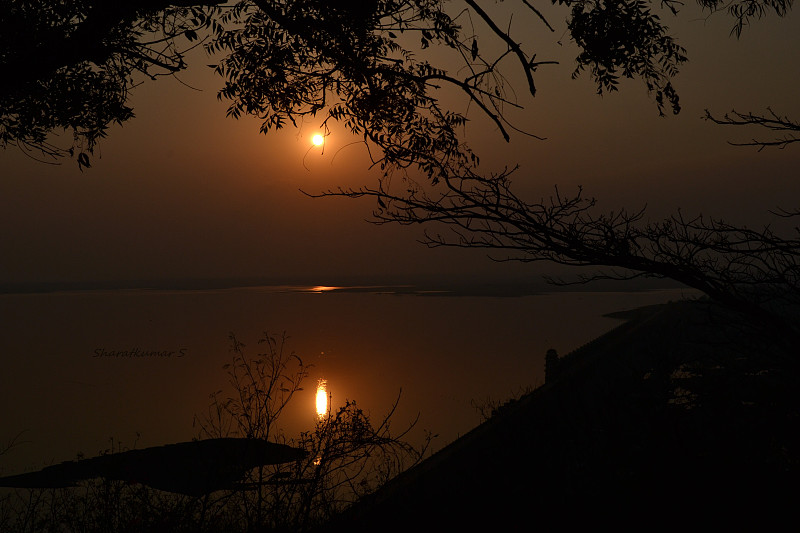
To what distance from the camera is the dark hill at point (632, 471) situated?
6152 millimetres

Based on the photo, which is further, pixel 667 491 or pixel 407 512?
pixel 407 512

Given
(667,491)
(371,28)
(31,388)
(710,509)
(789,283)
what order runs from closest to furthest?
1. (789,283)
2. (710,509)
3. (667,491)
4. (371,28)
5. (31,388)

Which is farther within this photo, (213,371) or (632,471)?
(213,371)

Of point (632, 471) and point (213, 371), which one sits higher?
point (632, 471)

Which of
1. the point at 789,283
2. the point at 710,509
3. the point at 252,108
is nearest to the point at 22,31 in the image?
the point at 252,108

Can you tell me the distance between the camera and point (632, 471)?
25.5ft

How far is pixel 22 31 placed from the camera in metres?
7.70

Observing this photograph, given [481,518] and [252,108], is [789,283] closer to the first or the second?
[481,518]

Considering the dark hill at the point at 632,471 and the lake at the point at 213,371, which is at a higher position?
the dark hill at the point at 632,471

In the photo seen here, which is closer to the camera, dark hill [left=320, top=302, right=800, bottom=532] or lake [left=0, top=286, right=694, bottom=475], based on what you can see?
dark hill [left=320, top=302, right=800, bottom=532]

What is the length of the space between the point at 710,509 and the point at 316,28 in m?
6.42

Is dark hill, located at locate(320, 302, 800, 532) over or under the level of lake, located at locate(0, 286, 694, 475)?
over

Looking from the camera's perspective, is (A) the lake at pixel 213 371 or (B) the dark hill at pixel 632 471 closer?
(B) the dark hill at pixel 632 471

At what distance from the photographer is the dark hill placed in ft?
20.2
